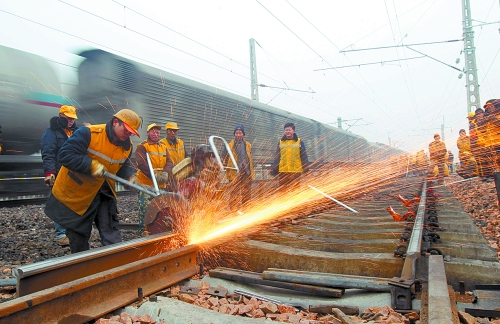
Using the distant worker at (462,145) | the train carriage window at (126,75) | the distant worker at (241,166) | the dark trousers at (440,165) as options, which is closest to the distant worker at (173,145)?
the distant worker at (241,166)

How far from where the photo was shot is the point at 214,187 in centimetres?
443

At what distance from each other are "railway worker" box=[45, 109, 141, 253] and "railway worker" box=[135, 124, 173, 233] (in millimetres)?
984

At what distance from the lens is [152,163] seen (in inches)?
187

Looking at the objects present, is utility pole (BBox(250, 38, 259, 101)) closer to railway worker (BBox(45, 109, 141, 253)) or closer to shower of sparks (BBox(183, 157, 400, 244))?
shower of sparks (BBox(183, 157, 400, 244))

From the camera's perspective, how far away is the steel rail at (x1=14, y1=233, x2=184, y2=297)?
215 cm

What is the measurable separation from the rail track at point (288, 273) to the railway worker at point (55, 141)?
6.71ft

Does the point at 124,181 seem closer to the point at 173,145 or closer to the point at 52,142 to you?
the point at 52,142

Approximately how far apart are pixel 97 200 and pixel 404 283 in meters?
2.73

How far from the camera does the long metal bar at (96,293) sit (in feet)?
5.80

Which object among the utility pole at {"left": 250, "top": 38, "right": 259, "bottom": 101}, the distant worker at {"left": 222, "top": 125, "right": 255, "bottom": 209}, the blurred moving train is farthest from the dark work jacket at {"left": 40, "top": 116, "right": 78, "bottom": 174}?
the utility pole at {"left": 250, "top": 38, "right": 259, "bottom": 101}

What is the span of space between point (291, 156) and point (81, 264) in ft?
15.2

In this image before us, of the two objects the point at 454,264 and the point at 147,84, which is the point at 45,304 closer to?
the point at 454,264

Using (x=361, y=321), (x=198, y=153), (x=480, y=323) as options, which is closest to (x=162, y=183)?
(x=198, y=153)


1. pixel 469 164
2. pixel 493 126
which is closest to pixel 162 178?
pixel 493 126
